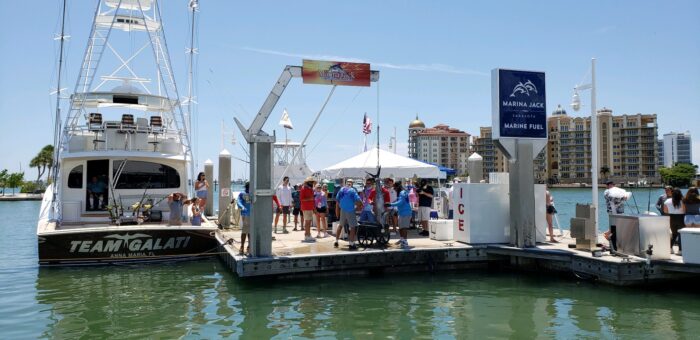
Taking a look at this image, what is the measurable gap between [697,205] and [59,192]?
15.1 metres

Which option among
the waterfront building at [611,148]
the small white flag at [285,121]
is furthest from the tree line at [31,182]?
the waterfront building at [611,148]

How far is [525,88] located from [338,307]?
6.46m

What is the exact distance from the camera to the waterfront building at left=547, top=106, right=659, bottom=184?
140875mm

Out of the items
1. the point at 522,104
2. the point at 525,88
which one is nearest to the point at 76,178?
the point at 522,104

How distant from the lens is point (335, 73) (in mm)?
11125

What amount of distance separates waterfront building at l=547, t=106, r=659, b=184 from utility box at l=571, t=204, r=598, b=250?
139245 mm

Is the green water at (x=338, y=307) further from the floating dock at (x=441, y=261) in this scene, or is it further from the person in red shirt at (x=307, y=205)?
the person in red shirt at (x=307, y=205)

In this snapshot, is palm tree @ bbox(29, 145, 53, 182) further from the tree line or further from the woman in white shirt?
the woman in white shirt

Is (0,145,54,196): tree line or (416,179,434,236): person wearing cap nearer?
(416,179,434,236): person wearing cap

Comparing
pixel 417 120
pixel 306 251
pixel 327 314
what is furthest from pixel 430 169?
pixel 417 120

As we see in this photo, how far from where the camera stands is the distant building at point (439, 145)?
17100cm

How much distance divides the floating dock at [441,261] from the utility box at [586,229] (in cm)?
24

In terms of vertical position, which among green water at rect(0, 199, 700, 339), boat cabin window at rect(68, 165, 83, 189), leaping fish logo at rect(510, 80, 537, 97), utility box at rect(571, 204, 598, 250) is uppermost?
leaping fish logo at rect(510, 80, 537, 97)

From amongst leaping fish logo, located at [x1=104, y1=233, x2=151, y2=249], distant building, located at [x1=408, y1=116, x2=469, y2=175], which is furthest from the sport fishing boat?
distant building, located at [x1=408, y1=116, x2=469, y2=175]
